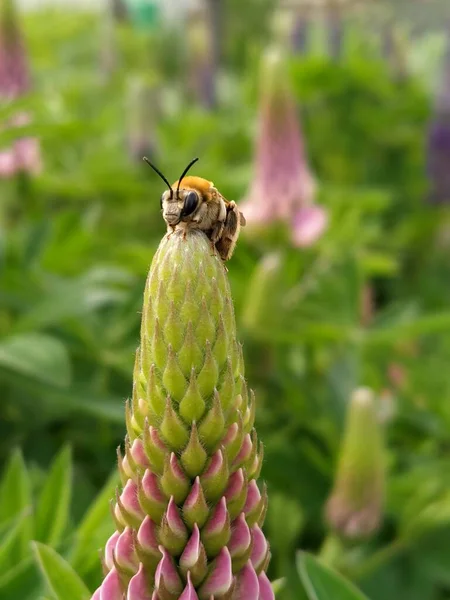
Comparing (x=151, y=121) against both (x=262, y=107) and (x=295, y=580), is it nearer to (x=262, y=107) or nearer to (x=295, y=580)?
(x=262, y=107)

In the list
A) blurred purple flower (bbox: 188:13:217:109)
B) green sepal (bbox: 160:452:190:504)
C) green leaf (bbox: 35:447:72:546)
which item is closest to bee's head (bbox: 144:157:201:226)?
green sepal (bbox: 160:452:190:504)

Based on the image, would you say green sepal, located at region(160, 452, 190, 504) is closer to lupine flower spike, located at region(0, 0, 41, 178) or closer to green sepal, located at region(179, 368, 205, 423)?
green sepal, located at region(179, 368, 205, 423)

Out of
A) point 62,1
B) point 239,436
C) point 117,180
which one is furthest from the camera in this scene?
point 62,1

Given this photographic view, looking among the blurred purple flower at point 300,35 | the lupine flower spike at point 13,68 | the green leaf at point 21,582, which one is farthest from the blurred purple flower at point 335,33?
the green leaf at point 21,582

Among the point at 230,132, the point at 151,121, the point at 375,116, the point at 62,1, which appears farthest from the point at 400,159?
the point at 62,1

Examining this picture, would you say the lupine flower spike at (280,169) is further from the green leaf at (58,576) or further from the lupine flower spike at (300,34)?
the lupine flower spike at (300,34)

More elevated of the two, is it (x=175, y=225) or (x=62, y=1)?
(x=62, y=1)
